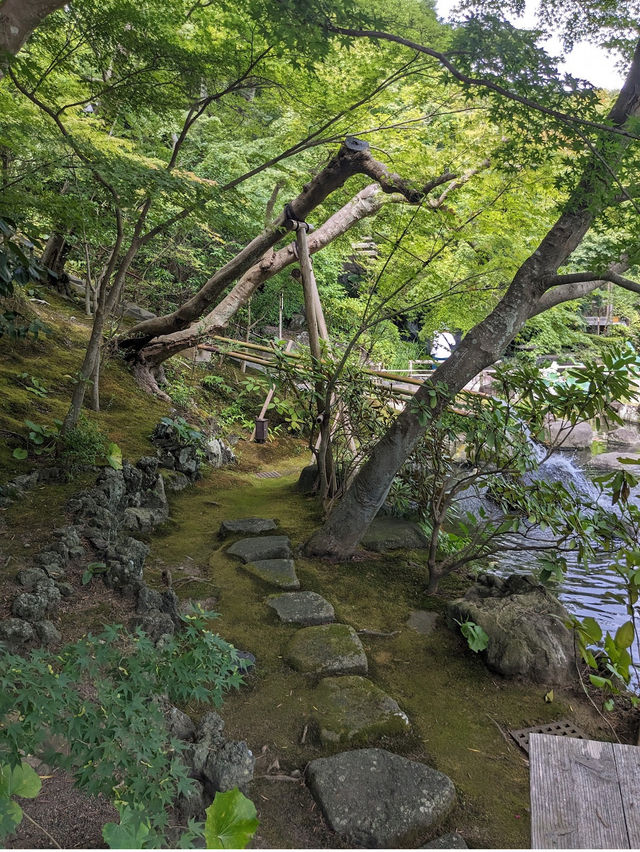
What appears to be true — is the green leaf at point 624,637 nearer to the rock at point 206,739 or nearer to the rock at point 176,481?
the rock at point 206,739

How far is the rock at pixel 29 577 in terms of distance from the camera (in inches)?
119

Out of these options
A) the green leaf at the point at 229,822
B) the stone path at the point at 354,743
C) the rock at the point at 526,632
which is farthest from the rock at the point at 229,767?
the rock at the point at 526,632

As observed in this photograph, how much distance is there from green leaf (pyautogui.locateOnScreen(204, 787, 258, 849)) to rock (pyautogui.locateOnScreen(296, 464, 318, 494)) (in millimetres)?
5138

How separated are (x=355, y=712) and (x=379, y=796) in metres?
0.56

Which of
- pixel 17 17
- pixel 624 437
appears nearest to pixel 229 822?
pixel 17 17

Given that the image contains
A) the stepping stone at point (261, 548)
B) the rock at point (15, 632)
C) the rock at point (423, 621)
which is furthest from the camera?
the stepping stone at point (261, 548)

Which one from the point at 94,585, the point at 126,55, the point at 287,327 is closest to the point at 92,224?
the point at 126,55

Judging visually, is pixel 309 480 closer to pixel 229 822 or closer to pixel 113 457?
pixel 113 457

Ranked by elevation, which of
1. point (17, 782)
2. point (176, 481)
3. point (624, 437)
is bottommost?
point (176, 481)

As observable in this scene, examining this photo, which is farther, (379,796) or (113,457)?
(113,457)

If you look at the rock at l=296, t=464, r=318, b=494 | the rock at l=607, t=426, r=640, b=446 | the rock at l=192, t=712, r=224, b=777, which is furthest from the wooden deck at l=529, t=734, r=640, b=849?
the rock at l=607, t=426, r=640, b=446

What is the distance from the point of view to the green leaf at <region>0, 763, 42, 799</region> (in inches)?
52.3

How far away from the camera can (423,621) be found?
379 cm

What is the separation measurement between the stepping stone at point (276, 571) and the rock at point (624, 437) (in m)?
13.1
